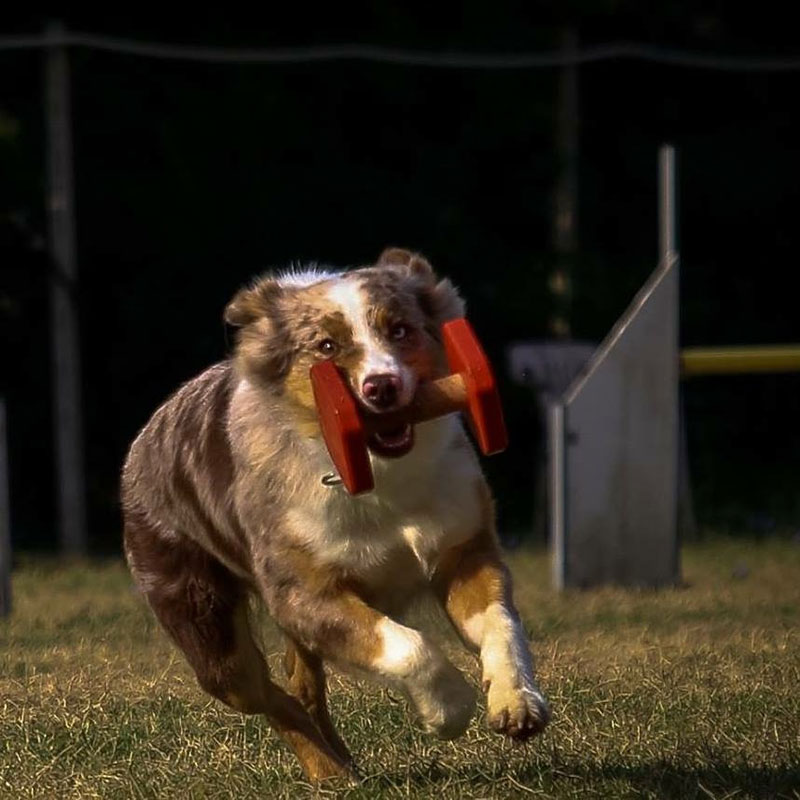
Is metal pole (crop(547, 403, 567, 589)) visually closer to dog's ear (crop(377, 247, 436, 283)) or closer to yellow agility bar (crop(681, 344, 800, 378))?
yellow agility bar (crop(681, 344, 800, 378))

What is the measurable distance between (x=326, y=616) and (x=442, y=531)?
36 cm

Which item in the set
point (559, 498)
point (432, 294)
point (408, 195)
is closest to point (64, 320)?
point (408, 195)

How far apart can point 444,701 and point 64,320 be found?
8.07 metres

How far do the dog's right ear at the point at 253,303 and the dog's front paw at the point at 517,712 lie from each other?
135cm

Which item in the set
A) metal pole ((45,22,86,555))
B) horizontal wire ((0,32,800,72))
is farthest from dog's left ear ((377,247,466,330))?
metal pole ((45,22,86,555))

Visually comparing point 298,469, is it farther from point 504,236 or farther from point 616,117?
point 616,117

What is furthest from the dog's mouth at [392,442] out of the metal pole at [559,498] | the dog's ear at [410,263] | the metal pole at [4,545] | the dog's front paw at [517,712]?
the metal pole at [559,498]

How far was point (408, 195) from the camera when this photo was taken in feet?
44.8

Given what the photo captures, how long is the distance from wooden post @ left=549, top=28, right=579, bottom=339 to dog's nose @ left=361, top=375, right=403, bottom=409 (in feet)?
28.7

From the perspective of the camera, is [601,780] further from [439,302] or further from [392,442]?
[439,302]

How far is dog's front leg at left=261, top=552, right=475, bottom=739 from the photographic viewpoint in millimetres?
4863

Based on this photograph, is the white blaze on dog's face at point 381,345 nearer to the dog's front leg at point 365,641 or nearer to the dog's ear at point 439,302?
the dog's ear at point 439,302

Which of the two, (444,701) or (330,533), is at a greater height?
Result: (330,533)

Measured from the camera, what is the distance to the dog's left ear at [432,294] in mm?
5430
